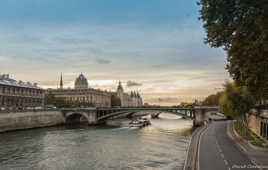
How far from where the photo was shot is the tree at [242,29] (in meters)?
16.9

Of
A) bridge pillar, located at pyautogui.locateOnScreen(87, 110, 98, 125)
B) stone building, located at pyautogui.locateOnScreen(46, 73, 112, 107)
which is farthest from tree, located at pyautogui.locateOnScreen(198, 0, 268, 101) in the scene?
stone building, located at pyautogui.locateOnScreen(46, 73, 112, 107)

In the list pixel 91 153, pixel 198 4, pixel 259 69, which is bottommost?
pixel 91 153

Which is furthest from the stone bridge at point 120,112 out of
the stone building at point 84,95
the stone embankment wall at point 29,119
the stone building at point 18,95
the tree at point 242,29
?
the stone building at point 84,95

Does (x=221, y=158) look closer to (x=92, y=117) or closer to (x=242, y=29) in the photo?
(x=242, y=29)

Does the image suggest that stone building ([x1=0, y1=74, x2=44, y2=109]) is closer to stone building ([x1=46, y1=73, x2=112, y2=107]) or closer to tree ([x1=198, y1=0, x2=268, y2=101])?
stone building ([x1=46, y1=73, x2=112, y2=107])

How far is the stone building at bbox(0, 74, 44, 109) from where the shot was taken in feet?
311

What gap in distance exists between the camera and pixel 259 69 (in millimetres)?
18688

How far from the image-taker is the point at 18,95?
101 metres

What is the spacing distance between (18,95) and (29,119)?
3044 centimetres

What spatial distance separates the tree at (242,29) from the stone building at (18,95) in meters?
90.3

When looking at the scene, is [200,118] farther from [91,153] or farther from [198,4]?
[198,4]

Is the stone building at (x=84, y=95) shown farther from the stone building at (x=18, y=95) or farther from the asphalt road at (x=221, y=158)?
the asphalt road at (x=221, y=158)

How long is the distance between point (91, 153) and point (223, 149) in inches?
738

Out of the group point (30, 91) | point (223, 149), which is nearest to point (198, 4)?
point (223, 149)
